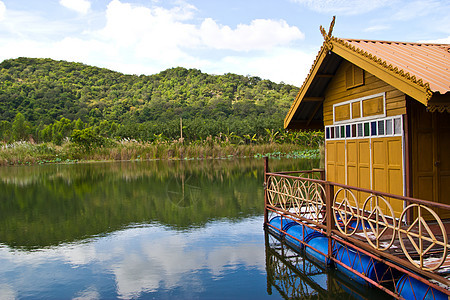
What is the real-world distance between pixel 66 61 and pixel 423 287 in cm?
9250

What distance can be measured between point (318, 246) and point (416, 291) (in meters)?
2.41

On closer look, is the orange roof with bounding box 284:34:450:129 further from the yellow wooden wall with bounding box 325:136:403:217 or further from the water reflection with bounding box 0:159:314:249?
the water reflection with bounding box 0:159:314:249

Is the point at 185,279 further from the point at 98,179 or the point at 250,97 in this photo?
the point at 250,97

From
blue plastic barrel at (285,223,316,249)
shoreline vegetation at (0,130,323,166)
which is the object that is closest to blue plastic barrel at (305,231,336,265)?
blue plastic barrel at (285,223,316,249)

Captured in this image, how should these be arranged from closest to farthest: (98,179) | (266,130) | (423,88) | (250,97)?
(423,88), (98,179), (266,130), (250,97)

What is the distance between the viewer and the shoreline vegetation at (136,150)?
3138 centimetres

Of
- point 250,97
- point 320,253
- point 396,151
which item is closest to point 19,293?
point 320,253

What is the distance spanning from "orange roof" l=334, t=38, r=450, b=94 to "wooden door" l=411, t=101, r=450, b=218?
2.20 feet

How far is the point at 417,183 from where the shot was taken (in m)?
6.69

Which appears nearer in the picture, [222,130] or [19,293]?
[19,293]

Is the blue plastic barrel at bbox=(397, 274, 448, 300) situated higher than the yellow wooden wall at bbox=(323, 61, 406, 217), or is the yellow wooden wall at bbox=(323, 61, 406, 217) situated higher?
the yellow wooden wall at bbox=(323, 61, 406, 217)

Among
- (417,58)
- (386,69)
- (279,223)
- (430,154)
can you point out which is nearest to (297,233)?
(279,223)

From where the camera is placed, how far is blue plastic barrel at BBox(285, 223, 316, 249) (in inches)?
298

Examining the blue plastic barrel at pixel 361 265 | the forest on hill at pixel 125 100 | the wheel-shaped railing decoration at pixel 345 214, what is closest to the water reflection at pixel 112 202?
the wheel-shaped railing decoration at pixel 345 214
